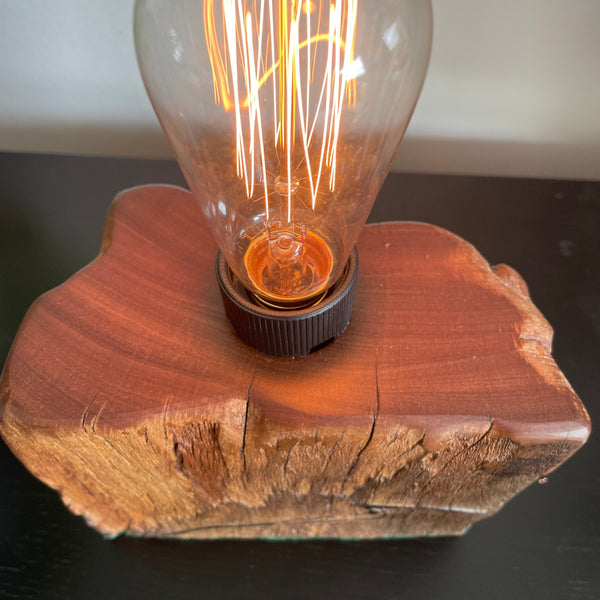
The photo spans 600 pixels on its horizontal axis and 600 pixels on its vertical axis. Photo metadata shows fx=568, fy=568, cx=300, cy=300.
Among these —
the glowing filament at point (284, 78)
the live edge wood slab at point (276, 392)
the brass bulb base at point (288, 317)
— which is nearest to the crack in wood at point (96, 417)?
the live edge wood slab at point (276, 392)

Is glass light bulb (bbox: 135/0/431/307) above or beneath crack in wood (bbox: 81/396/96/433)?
above

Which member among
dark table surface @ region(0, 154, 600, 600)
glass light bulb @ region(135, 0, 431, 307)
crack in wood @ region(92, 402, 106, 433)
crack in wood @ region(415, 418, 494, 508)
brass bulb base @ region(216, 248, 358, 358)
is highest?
glass light bulb @ region(135, 0, 431, 307)

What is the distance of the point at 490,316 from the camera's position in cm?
52

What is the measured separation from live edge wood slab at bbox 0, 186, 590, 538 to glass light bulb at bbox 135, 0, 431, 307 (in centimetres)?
6

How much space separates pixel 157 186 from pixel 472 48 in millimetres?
410

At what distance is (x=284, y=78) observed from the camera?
46 cm

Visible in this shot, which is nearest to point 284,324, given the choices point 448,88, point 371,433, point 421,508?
point 371,433

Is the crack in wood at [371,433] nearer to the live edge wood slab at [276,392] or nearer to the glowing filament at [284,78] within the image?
the live edge wood slab at [276,392]

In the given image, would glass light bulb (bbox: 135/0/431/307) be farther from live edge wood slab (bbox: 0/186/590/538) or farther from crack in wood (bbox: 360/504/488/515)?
crack in wood (bbox: 360/504/488/515)

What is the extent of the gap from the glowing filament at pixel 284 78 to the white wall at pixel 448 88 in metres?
0.27

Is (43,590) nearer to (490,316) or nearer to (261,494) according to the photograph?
(261,494)

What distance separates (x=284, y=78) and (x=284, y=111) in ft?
0.11

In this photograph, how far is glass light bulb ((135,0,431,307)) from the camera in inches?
15.5

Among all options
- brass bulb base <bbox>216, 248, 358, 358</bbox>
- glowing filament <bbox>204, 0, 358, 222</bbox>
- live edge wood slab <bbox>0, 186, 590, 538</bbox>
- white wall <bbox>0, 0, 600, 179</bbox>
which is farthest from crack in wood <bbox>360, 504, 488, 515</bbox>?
white wall <bbox>0, 0, 600, 179</bbox>
